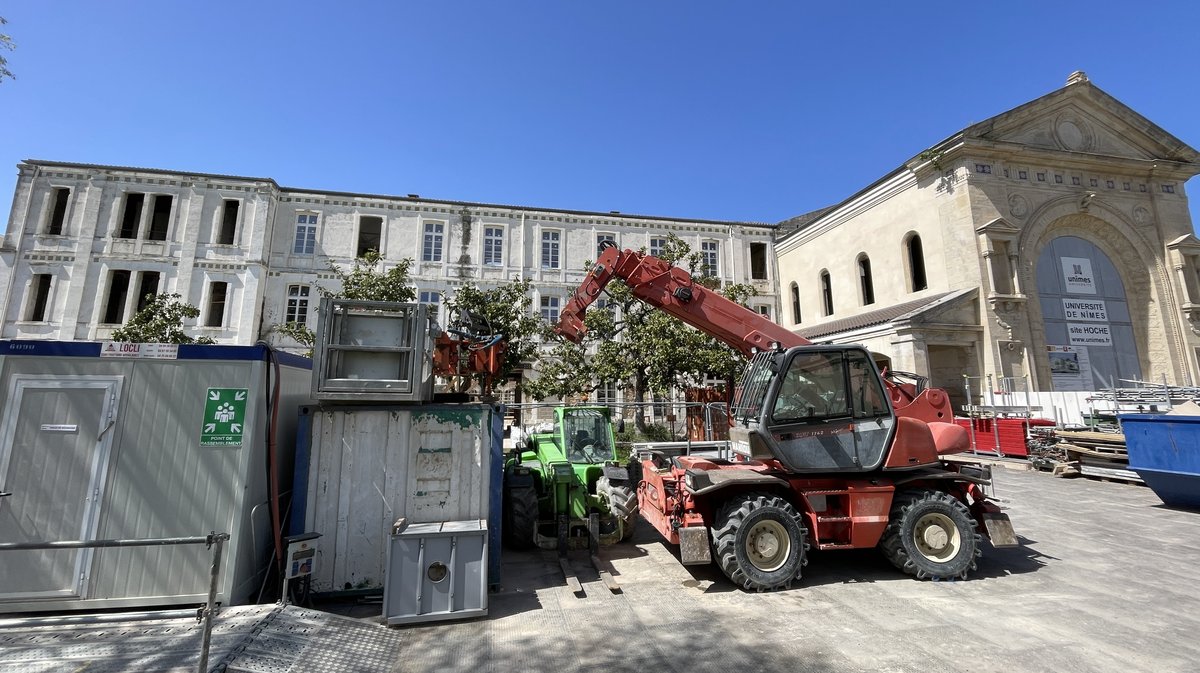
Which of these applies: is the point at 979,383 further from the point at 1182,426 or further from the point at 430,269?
the point at 430,269

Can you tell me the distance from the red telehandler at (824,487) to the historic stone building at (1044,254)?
14541 millimetres

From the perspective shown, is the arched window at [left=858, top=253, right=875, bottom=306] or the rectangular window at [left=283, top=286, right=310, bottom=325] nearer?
the rectangular window at [left=283, top=286, right=310, bottom=325]

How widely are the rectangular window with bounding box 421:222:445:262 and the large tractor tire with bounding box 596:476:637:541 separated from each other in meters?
21.0

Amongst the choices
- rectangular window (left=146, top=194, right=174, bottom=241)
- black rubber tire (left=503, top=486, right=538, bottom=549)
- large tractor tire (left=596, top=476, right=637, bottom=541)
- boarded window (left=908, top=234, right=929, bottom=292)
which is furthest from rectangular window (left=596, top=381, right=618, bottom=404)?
rectangular window (left=146, top=194, right=174, bottom=241)

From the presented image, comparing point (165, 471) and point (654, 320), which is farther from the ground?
point (654, 320)

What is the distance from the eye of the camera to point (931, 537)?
6172mm

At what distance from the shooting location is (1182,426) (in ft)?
29.7

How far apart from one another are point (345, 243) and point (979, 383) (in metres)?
29.5

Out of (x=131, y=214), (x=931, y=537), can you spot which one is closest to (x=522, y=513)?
(x=931, y=537)

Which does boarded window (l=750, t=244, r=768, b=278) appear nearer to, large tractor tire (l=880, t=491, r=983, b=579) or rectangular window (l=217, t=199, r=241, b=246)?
large tractor tire (l=880, t=491, r=983, b=579)

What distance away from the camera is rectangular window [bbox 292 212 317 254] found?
80.6 ft

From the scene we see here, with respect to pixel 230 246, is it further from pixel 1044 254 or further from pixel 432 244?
pixel 1044 254

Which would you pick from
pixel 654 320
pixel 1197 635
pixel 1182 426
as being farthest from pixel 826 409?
pixel 654 320

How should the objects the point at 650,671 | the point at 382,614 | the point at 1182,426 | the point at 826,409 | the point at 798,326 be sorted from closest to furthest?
the point at 650,671 → the point at 382,614 → the point at 826,409 → the point at 1182,426 → the point at 798,326
